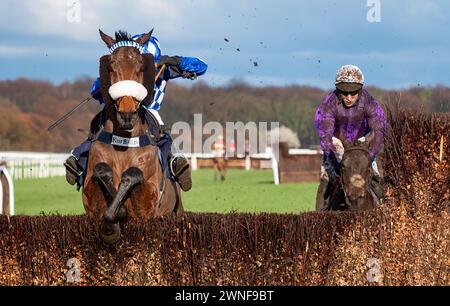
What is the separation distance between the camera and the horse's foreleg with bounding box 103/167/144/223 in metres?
6.33

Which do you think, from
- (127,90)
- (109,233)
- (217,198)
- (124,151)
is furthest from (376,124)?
(217,198)

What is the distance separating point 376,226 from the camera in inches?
243

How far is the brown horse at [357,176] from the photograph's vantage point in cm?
699

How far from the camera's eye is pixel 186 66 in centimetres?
805

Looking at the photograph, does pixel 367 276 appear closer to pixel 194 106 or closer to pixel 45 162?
pixel 45 162

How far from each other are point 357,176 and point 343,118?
100 cm

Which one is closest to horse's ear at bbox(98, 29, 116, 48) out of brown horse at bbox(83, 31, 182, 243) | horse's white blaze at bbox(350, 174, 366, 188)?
brown horse at bbox(83, 31, 182, 243)

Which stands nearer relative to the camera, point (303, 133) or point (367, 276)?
point (367, 276)

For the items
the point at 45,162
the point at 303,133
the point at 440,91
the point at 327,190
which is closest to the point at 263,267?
the point at 327,190

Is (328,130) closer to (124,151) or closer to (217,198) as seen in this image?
(124,151)

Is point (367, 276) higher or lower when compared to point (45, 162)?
lower
